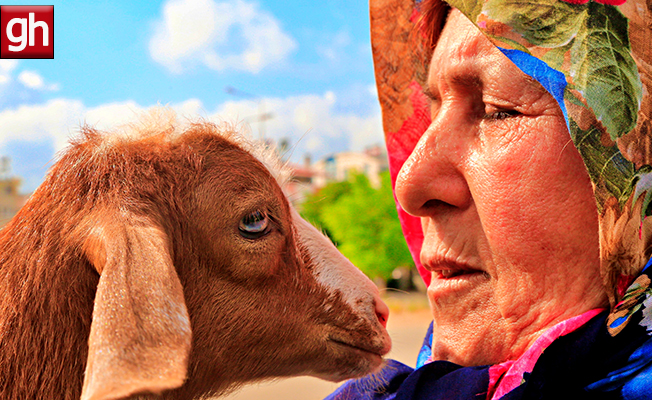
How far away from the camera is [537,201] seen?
156 cm

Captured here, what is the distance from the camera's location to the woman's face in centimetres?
155

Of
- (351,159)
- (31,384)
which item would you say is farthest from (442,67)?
(351,159)

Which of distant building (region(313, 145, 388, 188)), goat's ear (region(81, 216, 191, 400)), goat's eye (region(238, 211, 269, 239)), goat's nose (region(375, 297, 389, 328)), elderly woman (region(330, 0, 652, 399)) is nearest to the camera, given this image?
goat's ear (region(81, 216, 191, 400))

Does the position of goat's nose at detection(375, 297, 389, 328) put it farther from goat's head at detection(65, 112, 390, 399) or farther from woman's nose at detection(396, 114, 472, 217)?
woman's nose at detection(396, 114, 472, 217)

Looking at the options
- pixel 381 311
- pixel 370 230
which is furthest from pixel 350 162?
pixel 381 311

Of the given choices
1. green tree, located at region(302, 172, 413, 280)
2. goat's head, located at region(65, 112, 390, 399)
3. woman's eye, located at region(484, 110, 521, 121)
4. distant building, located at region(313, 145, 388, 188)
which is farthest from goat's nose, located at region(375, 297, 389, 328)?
distant building, located at region(313, 145, 388, 188)

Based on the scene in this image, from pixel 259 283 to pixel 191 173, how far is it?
47 centimetres

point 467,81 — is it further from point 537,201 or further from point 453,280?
point 453,280

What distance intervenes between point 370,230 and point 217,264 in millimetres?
22260

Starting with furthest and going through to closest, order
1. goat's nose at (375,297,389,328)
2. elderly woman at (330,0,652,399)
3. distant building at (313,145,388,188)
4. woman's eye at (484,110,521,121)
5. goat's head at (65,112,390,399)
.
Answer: distant building at (313,145,388,188), goat's nose at (375,297,389,328), woman's eye at (484,110,521,121), goat's head at (65,112,390,399), elderly woman at (330,0,652,399)

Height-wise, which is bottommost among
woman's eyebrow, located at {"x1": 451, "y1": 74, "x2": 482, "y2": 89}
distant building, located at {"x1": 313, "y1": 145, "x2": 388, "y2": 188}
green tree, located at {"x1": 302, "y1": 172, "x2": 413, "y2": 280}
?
green tree, located at {"x1": 302, "y1": 172, "x2": 413, "y2": 280}

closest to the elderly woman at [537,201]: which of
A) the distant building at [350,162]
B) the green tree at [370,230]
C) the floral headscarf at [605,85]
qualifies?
the floral headscarf at [605,85]

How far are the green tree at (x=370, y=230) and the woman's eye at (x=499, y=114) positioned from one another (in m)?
18.4

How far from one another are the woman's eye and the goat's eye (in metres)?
0.86
